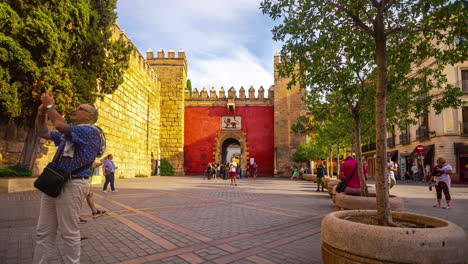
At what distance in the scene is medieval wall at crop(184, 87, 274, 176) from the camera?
2717 centimetres

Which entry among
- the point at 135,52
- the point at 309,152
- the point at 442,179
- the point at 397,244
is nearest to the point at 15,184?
the point at 397,244

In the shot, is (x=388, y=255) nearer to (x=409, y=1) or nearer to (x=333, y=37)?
(x=333, y=37)

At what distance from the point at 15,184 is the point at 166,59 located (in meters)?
20.3

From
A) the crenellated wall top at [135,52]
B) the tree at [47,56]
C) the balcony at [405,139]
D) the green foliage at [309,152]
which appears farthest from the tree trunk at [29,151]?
the balcony at [405,139]

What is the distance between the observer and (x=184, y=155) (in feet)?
89.5

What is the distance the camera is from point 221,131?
27469mm

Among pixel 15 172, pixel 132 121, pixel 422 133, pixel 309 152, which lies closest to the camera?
pixel 15 172

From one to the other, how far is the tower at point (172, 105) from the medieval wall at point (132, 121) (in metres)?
0.88

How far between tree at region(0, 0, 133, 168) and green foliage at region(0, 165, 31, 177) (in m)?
0.26

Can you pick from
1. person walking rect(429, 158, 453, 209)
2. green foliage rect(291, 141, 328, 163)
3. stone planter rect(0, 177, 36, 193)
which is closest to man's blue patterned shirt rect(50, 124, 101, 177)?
stone planter rect(0, 177, 36, 193)

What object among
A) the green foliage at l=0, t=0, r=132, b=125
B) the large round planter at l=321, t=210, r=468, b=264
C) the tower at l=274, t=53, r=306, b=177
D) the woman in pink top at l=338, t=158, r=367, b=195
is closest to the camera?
the large round planter at l=321, t=210, r=468, b=264

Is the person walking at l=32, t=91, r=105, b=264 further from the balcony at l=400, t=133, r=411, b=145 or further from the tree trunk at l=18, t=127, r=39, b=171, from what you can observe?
the balcony at l=400, t=133, r=411, b=145

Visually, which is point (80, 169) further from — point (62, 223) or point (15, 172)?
point (15, 172)

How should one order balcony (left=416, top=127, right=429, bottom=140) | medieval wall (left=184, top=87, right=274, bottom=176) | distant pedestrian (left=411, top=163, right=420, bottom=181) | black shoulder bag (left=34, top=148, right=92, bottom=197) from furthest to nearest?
medieval wall (left=184, top=87, right=274, bottom=176)
distant pedestrian (left=411, top=163, right=420, bottom=181)
balcony (left=416, top=127, right=429, bottom=140)
black shoulder bag (left=34, top=148, right=92, bottom=197)
